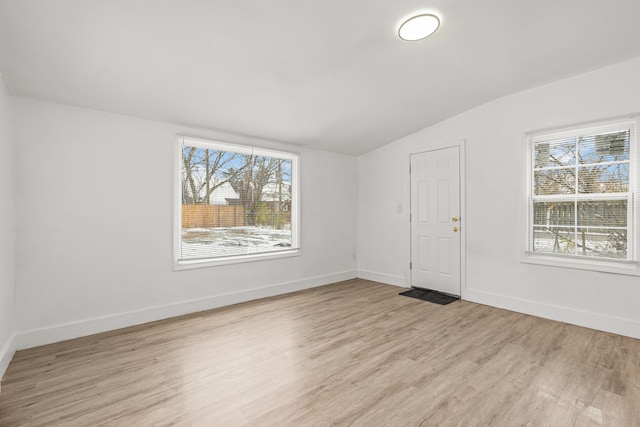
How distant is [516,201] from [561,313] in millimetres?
1315

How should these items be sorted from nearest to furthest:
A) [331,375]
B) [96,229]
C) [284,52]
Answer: [331,375], [284,52], [96,229]

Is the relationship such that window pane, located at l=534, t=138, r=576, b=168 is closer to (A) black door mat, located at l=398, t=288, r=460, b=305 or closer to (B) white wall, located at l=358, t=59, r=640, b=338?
(B) white wall, located at l=358, t=59, r=640, b=338

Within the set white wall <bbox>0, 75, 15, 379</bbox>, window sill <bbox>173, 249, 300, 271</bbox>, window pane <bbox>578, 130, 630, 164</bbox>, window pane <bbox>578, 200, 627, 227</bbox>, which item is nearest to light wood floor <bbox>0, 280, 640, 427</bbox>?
white wall <bbox>0, 75, 15, 379</bbox>

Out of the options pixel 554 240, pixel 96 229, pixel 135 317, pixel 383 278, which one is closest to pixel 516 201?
pixel 554 240

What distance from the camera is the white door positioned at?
4.25m

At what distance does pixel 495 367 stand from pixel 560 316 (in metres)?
1.60

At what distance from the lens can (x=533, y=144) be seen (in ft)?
11.8

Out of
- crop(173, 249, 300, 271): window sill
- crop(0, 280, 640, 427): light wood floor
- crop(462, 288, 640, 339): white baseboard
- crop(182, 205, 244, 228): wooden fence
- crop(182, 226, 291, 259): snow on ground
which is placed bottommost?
crop(0, 280, 640, 427): light wood floor

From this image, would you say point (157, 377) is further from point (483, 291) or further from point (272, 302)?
point (483, 291)

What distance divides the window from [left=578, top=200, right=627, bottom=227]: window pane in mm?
3522

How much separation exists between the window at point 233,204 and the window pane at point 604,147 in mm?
3534

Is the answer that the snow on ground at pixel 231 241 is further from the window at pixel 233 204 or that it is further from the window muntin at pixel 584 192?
the window muntin at pixel 584 192

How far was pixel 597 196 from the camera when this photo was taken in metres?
3.16

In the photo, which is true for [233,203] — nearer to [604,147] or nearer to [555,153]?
[555,153]
